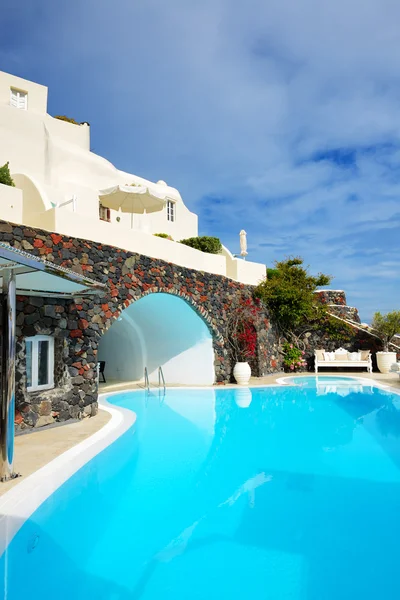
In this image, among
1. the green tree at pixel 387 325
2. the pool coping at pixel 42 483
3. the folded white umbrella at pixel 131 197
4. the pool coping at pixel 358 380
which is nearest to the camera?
the pool coping at pixel 42 483

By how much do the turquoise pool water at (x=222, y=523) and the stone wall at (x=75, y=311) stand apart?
66.3 inches

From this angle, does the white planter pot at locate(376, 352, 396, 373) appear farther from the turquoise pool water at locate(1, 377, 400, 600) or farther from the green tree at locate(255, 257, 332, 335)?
the turquoise pool water at locate(1, 377, 400, 600)

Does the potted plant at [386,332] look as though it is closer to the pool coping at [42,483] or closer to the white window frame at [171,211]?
the white window frame at [171,211]

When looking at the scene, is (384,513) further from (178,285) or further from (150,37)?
(150,37)

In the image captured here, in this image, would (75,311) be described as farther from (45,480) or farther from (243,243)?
(243,243)

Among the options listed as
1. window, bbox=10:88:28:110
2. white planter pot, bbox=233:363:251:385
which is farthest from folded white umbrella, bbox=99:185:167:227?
window, bbox=10:88:28:110

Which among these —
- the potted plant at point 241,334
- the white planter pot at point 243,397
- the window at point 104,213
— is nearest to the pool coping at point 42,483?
the white planter pot at point 243,397

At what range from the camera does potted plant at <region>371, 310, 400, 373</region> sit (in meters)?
18.2

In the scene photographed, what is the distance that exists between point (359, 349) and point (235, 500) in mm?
16475

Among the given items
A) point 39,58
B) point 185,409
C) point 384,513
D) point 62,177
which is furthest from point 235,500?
point 62,177

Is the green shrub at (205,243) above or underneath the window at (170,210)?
underneath

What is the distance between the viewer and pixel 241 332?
16.3m

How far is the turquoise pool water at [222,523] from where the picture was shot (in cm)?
338

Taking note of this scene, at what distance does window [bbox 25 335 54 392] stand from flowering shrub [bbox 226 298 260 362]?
8391mm
